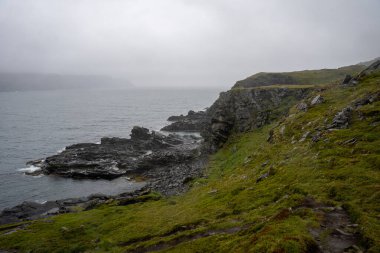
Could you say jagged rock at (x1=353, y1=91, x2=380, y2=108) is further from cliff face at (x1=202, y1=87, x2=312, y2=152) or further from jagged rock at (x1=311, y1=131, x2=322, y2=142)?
cliff face at (x1=202, y1=87, x2=312, y2=152)

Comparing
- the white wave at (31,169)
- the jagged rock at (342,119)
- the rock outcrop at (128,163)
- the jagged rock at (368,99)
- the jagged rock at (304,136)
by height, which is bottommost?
the white wave at (31,169)

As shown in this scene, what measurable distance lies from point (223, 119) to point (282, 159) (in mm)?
55392

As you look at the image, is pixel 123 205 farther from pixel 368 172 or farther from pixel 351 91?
pixel 351 91

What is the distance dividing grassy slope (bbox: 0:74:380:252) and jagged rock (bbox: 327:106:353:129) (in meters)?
1.20

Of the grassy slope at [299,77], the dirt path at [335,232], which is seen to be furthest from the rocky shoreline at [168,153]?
the dirt path at [335,232]

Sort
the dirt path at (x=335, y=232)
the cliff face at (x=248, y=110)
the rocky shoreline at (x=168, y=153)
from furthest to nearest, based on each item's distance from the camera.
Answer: the cliff face at (x=248, y=110) < the rocky shoreline at (x=168, y=153) < the dirt path at (x=335, y=232)

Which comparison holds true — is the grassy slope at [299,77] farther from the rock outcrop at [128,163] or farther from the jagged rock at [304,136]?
the jagged rock at [304,136]

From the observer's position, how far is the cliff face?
3354 inches

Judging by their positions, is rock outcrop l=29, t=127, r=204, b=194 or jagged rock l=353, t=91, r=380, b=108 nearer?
jagged rock l=353, t=91, r=380, b=108

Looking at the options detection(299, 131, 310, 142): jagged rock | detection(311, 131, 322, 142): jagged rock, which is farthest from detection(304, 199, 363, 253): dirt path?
A: detection(299, 131, 310, 142): jagged rock

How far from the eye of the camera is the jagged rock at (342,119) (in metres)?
39.5

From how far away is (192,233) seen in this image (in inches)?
998

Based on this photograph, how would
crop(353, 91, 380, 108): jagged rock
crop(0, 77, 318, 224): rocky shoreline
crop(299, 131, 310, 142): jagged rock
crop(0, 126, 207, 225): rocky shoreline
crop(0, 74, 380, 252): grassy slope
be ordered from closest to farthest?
crop(0, 74, 380, 252): grassy slope < crop(353, 91, 380, 108): jagged rock < crop(299, 131, 310, 142): jagged rock < crop(0, 126, 207, 225): rocky shoreline < crop(0, 77, 318, 224): rocky shoreline

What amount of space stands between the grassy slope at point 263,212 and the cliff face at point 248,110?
34.7 m
